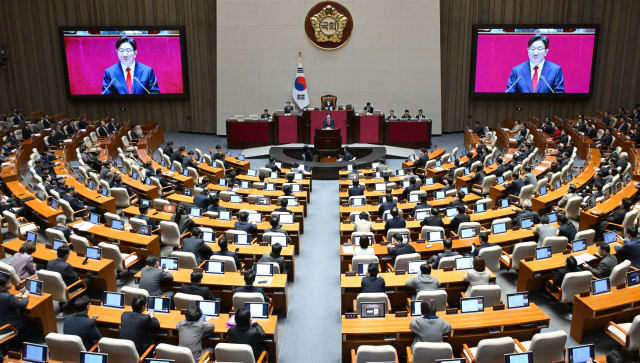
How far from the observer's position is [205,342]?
663cm

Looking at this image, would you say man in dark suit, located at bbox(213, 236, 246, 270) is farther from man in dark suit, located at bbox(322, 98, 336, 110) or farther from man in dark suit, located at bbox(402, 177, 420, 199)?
man in dark suit, located at bbox(322, 98, 336, 110)

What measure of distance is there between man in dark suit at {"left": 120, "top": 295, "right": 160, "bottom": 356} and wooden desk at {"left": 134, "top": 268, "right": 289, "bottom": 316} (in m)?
1.43

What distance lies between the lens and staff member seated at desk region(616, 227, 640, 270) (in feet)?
25.8

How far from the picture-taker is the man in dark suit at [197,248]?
8.69 metres

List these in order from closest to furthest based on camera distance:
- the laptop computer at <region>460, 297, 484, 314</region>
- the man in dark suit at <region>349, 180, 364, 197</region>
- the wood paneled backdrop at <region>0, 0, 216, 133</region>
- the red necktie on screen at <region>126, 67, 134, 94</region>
Answer: the laptop computer at <region>460, 297, 484, 314</region> < the man in dark suit at <region>349, 180, 364, 197</region> < the wood paneled backdrop at <region>0, 0, 216, 133</region> < the red necktie on screen at <region>126, 67, 134, 94</region>

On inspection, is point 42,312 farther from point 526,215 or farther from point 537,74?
point 537,74

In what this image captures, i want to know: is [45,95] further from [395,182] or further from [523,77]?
[523,77]

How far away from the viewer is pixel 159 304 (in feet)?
22.3

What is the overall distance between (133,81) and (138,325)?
61.5 feet

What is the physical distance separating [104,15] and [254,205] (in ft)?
51.4

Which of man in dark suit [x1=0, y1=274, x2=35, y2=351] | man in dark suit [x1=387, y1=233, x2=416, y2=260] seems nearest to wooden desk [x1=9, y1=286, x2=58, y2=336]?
man in dark suit [x1=0, y1=274, x2=35, y2=351]

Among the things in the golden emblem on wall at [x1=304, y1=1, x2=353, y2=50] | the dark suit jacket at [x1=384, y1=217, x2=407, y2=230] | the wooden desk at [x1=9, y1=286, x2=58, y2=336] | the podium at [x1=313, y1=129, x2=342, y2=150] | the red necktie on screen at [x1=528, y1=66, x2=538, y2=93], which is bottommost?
the wooden desk at [x1=9, y1=286, x2=58, y2=336]

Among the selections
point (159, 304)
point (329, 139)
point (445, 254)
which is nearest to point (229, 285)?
point (159, 304)

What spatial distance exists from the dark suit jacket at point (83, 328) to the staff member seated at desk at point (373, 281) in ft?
12.0
